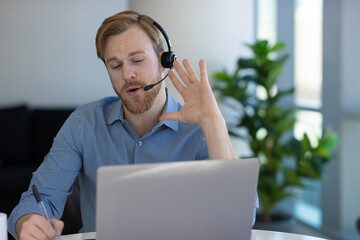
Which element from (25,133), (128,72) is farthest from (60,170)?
(25,133)

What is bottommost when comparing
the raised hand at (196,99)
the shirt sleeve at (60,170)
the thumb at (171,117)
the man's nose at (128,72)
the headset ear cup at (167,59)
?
the shirt sleeve at (60,170)

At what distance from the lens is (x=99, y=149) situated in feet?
5.64

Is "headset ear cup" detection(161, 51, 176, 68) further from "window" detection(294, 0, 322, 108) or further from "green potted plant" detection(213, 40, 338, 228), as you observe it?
"window" detection(294, 0, 322, 108)

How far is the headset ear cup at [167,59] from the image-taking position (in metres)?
1.73

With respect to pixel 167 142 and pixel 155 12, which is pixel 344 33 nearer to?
pixel 155 12

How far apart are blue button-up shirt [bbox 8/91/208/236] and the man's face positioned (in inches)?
3.5

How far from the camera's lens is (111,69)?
1707mm

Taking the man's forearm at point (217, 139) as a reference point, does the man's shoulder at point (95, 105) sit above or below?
above

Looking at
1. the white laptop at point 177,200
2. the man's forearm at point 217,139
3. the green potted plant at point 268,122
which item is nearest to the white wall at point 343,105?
the green potted plant at point 268,122

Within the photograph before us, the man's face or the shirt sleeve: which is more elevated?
the man's face

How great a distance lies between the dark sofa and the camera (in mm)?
4121

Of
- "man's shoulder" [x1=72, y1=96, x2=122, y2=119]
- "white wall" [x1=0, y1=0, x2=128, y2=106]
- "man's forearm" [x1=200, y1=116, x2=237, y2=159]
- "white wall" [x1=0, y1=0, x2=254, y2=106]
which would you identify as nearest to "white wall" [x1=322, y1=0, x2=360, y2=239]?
"white wall" [x1=0, y1=0, x2=254, y2=106]

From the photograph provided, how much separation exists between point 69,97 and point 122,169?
376 cm

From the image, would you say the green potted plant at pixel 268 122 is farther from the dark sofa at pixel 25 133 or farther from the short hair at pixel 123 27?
the short hair at pixel 123 27
